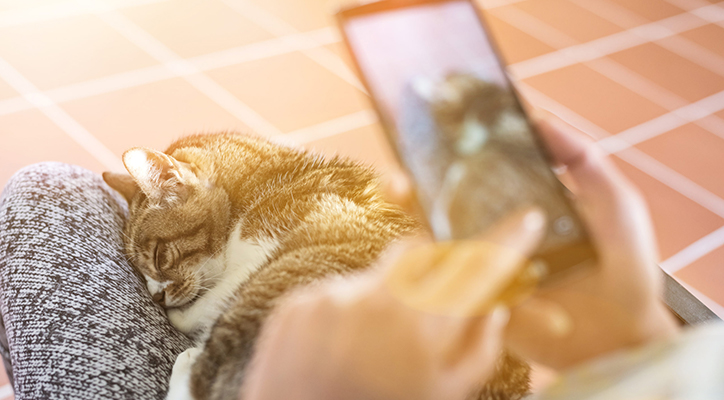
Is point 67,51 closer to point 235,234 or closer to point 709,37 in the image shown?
point 235,234

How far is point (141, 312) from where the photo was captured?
0.71 meters

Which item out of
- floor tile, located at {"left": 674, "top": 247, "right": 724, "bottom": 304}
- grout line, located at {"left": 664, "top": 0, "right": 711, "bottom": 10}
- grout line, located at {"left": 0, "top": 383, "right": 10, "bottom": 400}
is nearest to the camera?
grout line, located at {"left": 0, "top": 383, "right": 10, "bottom": 400}

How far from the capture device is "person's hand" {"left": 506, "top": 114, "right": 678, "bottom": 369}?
0.46m

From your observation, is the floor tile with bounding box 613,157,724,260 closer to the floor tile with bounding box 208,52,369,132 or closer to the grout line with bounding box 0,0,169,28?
the floor tile with bounding box 208,52,369,132

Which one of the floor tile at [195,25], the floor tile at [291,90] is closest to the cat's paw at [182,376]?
the floor tile at [291,90]

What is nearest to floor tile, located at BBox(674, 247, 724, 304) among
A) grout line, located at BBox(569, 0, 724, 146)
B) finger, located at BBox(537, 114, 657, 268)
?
grout line, located at BBox(569, 0, 724, 146)

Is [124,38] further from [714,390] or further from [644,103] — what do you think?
[714,390]

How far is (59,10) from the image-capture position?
7.25 ft

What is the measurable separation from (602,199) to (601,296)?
79 mm

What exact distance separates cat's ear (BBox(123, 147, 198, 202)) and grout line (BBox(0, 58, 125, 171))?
0.74m

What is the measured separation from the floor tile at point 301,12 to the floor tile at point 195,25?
0.14 meters

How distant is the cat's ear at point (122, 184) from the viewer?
3.01ft

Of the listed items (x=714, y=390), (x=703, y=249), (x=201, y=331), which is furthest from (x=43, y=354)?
(x=703, y=249)

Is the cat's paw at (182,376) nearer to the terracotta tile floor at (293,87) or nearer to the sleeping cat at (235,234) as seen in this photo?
the sleeping cat at (235,234)
